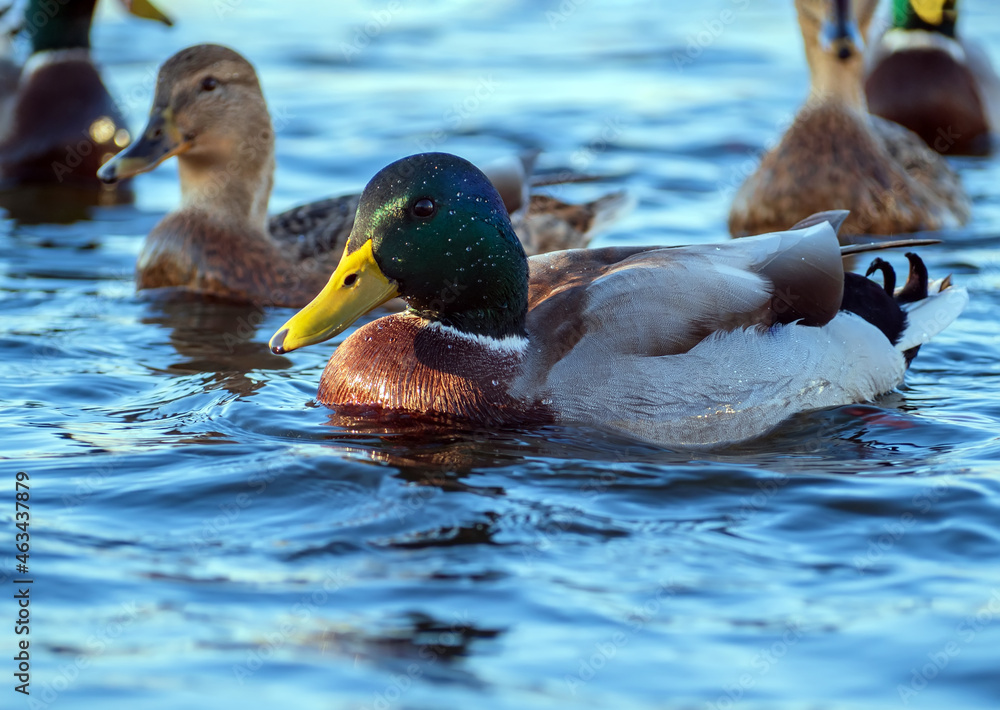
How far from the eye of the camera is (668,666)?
4.09m

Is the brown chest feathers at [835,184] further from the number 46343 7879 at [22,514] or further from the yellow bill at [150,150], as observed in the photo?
the number 46343 7879 at [22,514]

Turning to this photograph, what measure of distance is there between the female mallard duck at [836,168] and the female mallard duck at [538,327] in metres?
3.53

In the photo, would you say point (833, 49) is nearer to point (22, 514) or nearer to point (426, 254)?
point (426, 254)

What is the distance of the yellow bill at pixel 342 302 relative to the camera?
5.59 metres

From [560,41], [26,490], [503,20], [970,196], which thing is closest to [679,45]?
[560,41]

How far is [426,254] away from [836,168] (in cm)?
469

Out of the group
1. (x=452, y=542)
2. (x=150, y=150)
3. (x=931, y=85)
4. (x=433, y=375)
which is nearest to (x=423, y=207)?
(x=433, y=375)

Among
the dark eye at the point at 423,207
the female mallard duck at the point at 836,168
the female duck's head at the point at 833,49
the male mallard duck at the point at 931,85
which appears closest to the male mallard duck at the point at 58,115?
the female mallard duck at the point at 836,168

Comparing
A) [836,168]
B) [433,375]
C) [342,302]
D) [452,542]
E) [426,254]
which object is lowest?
[452,542]

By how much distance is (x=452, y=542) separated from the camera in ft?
15.8

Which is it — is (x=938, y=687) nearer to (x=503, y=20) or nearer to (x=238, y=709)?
(x=238, y=709)

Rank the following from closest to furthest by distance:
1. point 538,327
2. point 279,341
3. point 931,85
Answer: point 279,341
point 538,327
point 931,85

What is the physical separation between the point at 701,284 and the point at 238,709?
2769mm

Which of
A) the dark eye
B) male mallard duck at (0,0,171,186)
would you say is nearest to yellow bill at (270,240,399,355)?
the dark eye
